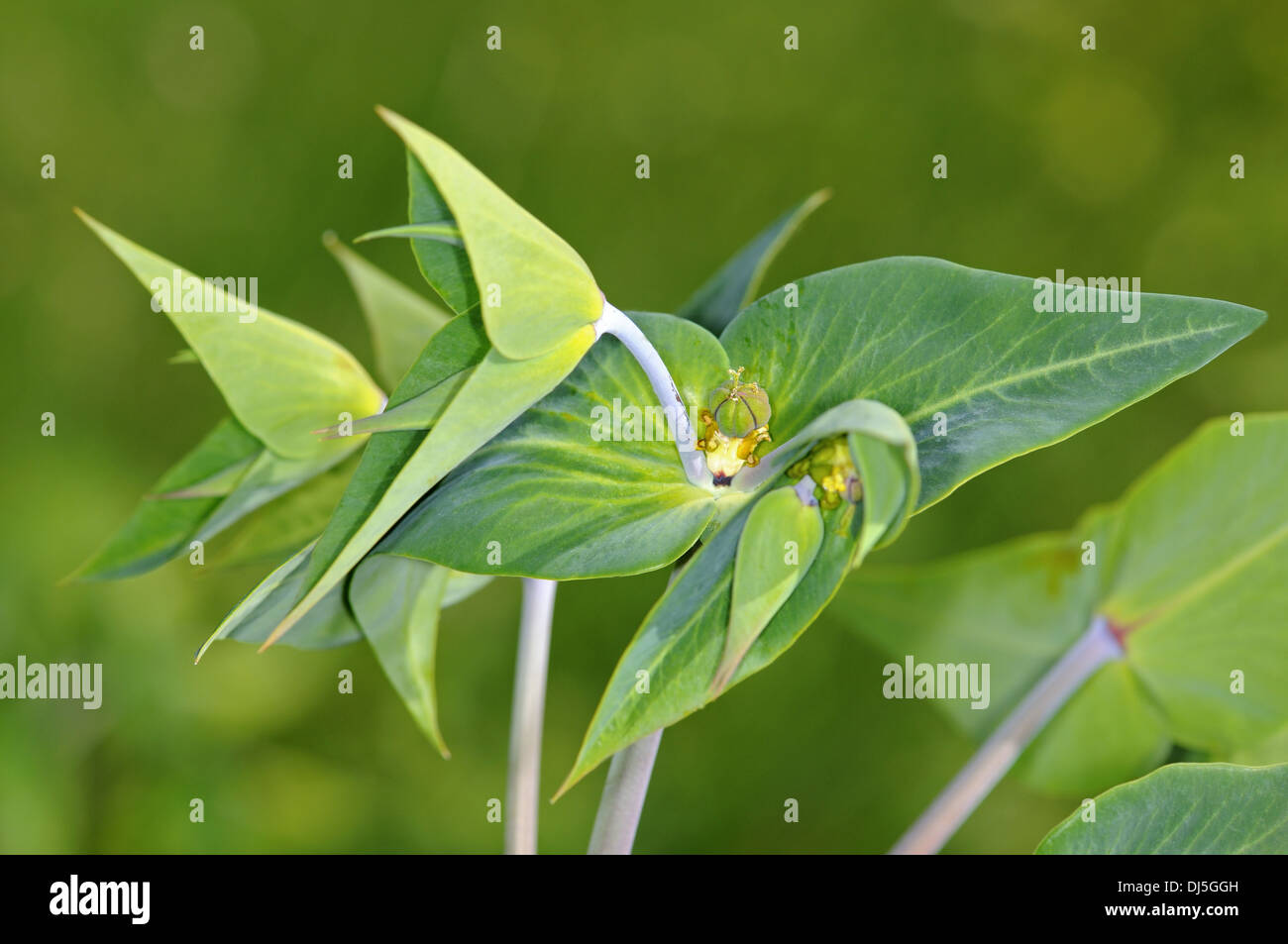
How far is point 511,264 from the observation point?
0.86 feet

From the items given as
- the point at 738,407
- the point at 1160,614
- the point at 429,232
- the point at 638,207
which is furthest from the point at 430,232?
the point at 638,207

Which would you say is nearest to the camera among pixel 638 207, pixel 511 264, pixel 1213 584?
pixel 511 264

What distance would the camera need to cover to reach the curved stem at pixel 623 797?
1.13 ft

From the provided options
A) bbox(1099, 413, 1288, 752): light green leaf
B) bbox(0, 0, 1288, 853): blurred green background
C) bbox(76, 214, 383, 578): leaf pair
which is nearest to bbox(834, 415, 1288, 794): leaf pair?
bbox(1099, 413, 1288, 752): light green leaf

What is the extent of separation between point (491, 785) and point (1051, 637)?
28.3 inches

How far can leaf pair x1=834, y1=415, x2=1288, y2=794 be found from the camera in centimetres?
45

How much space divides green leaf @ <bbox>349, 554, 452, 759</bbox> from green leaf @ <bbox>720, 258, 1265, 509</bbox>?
0.14 metres

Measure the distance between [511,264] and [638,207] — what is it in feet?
3.46

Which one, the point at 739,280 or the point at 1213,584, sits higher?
the point at 739,280

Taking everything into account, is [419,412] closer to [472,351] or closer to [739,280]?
[472,351]

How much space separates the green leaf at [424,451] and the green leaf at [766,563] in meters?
0.07

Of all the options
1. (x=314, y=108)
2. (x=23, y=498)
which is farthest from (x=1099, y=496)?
(x=23, y=498)
